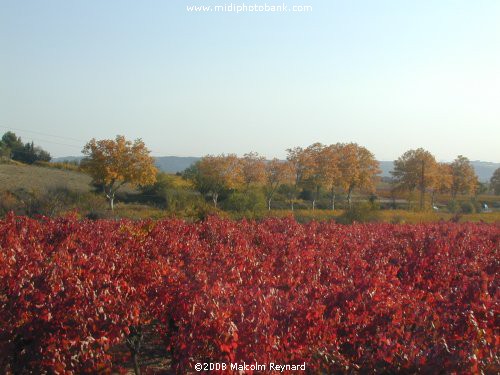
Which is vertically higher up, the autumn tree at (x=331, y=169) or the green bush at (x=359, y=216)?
the autumn tree at (x=331, y=169)

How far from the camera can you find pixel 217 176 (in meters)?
41.4

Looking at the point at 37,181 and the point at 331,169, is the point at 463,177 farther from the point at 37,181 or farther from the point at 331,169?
the point at 37,181

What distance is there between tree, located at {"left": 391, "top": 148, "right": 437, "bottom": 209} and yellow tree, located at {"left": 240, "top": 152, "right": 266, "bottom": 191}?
1357 centimetres

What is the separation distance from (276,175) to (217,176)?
226 inches

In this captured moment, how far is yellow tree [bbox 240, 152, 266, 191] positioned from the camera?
44156 mm

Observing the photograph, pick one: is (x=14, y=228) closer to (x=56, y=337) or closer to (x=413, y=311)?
(x=56, y=337)

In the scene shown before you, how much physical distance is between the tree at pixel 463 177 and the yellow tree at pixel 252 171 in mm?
23672

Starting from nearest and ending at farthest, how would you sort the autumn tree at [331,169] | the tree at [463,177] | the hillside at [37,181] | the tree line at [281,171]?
the hillside at [37,181], the tree line at [281,171], the autumn tree at [331,169], the tree at [463,177]

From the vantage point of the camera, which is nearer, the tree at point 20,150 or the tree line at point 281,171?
the tree line at point 281,171

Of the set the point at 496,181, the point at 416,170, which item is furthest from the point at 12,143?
the point at 496,181

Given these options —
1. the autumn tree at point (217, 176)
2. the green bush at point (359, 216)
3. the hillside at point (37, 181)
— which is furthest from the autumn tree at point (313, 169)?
the green bush at point (359, 216)

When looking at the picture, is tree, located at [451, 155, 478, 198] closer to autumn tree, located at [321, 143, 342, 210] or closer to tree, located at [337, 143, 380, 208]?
tree, located at [337, 143, 380, 208]

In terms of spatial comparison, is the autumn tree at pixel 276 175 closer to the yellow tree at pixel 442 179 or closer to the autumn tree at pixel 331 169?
the autumn tree at pixel 331 169

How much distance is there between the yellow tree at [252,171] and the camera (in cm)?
4416
